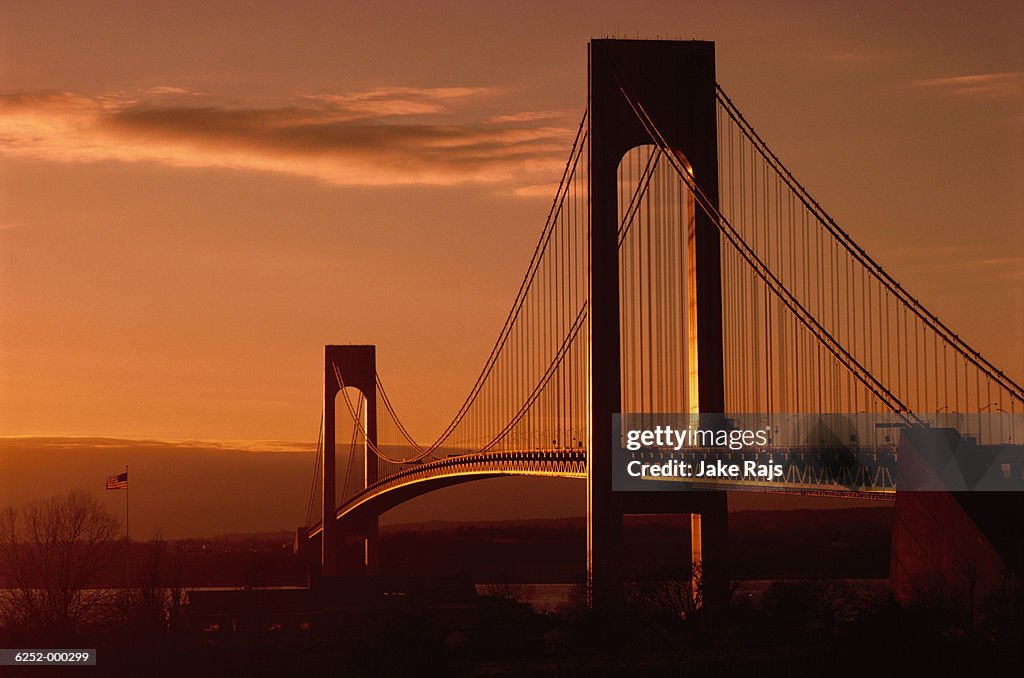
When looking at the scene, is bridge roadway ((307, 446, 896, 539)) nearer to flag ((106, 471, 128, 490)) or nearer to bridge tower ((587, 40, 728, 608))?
bridge tower ((587, 40, 728, 608))

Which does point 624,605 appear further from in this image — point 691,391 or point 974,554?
point 974,554

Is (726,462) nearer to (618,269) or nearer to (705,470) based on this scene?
(705,470)

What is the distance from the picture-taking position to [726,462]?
3172 cm

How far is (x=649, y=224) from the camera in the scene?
37312mm

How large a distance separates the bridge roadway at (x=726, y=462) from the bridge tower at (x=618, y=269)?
1051 millimetres

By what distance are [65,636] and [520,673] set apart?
1170cm

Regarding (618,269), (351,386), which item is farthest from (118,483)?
(351,386)

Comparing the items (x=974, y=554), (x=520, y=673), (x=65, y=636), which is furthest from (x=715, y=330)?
(x=65, y=636)

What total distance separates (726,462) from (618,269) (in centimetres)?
570

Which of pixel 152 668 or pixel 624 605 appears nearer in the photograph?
pixel 152 668

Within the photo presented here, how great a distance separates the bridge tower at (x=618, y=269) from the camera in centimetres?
3462

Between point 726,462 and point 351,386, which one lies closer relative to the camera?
point 726,462

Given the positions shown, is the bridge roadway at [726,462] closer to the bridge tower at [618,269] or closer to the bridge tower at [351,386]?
the bridge tower at [618,269]

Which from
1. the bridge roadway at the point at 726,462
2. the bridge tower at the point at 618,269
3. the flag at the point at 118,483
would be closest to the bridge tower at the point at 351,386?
the bridge roadway at the point at 726,462
